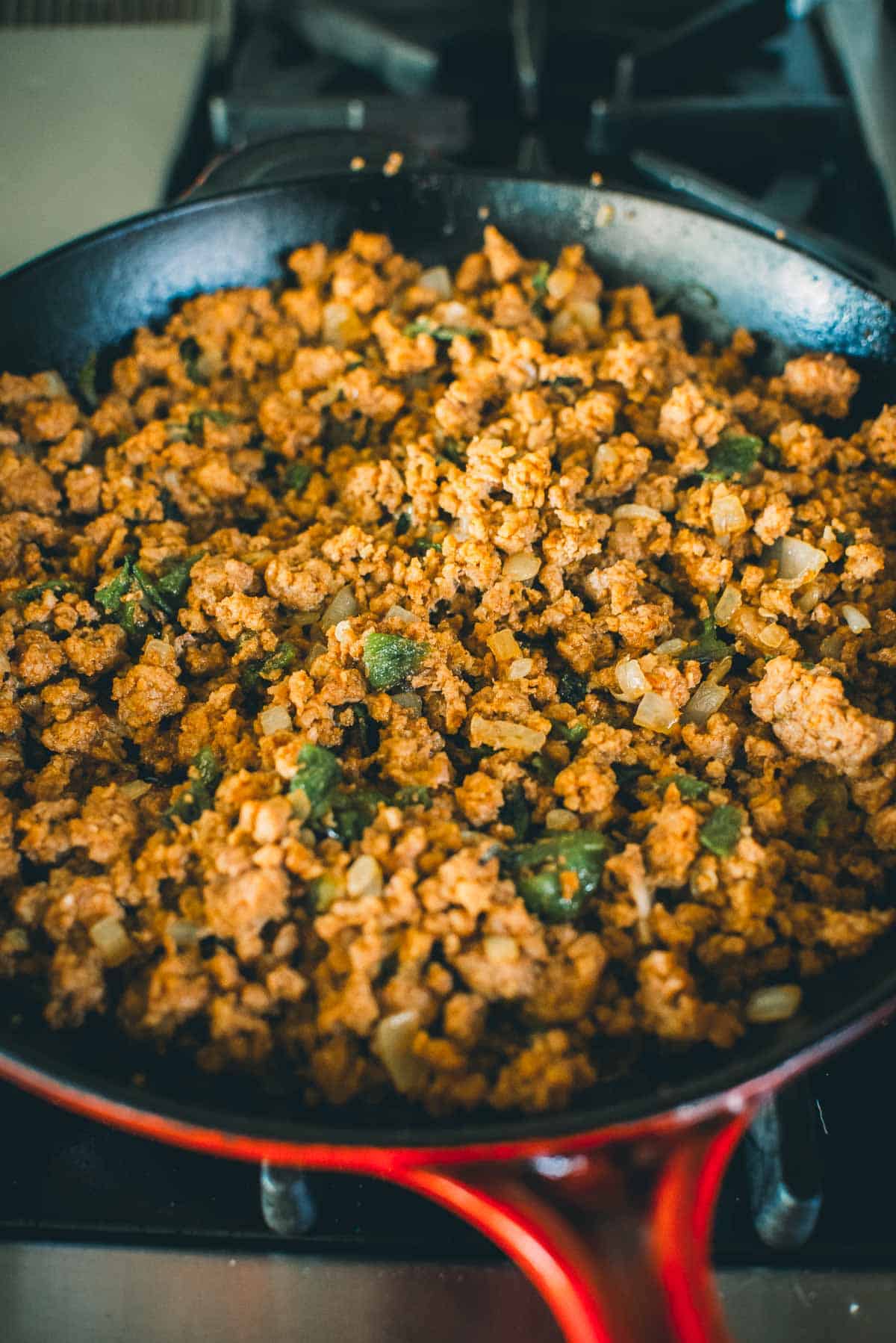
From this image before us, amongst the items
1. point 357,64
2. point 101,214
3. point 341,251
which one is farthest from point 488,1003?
point 357,64

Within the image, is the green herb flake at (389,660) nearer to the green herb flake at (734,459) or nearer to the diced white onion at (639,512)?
the diced white onion at (639,512)

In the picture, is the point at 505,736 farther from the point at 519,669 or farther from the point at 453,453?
the point at 453,453

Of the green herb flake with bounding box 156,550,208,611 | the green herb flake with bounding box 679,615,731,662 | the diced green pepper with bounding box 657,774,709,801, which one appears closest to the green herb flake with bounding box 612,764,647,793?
the diced green pepper with bounding box 657,774,709,801

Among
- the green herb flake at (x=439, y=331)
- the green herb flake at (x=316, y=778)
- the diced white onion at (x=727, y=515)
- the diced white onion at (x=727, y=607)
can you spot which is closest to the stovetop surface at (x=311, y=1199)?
the green herb flake at (x=316, y=778)

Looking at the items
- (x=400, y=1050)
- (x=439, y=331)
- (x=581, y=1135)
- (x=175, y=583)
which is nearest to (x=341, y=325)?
(x=439, y=331)

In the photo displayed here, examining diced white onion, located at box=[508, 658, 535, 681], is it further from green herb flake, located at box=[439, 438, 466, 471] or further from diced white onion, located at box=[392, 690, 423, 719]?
green herb flake, located at box=[439, 438, 466, 471]
